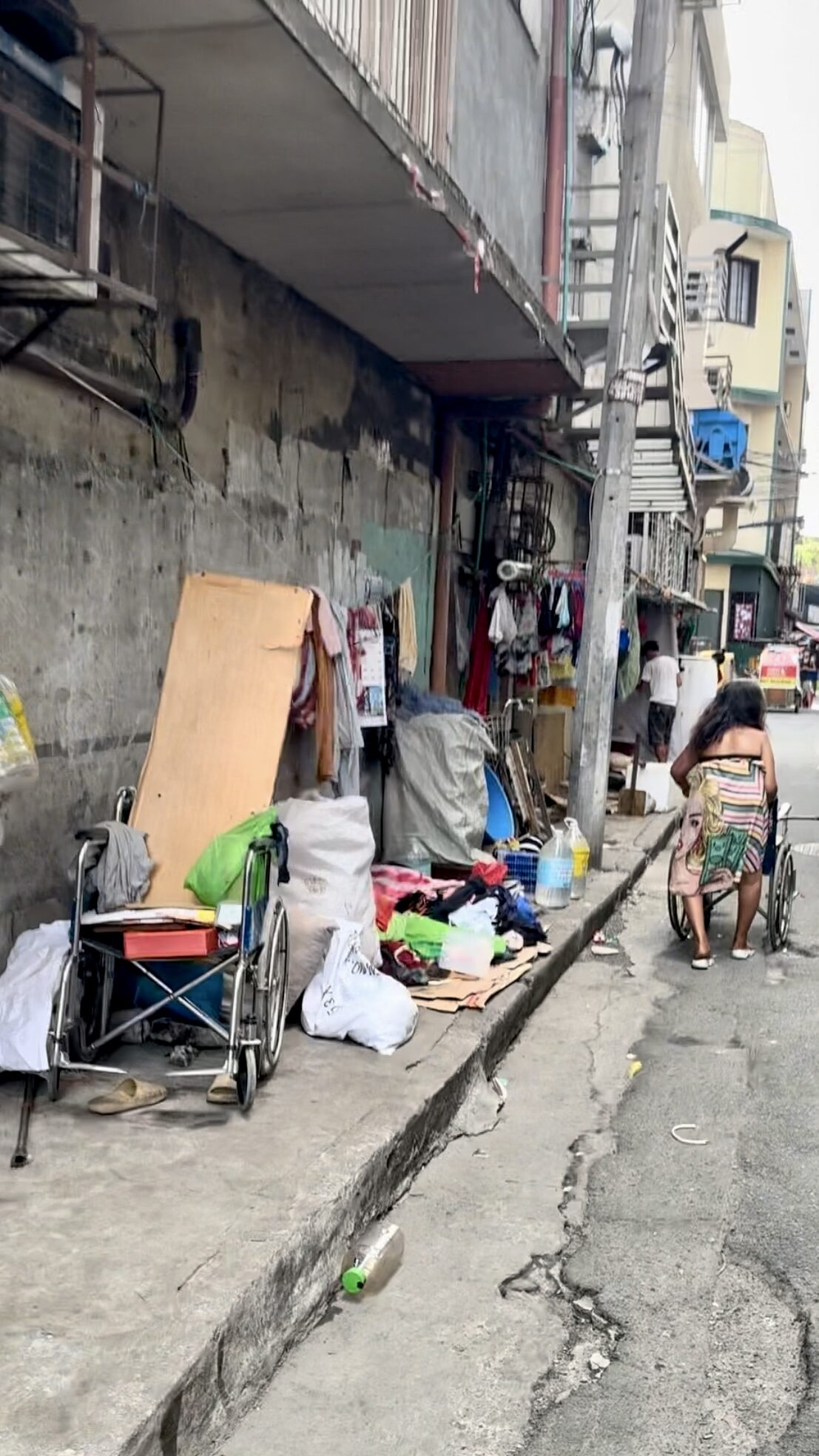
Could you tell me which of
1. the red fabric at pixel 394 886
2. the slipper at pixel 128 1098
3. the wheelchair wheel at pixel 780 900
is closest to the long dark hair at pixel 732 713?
the wheelchair wheel at pixel 780 900

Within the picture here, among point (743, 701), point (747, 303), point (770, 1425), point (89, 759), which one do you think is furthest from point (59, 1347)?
point (747, 303)

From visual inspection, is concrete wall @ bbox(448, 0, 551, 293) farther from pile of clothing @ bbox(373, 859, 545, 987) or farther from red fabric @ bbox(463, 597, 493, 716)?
pile of clothing @ bbox(373, 859, 545, 987)

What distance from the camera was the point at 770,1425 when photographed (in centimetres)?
304

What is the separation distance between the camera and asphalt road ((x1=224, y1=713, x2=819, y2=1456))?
3037mm

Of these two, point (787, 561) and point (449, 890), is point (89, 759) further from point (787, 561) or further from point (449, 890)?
point (787, 561)

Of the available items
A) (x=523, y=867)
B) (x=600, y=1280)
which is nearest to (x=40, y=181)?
(x=600, y=1280)

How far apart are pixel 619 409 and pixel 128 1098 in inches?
273

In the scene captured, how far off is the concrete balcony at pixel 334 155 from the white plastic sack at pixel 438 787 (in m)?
2.64

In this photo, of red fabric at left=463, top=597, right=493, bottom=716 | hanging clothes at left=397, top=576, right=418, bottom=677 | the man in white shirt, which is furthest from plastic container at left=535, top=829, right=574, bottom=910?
the man in white shirt

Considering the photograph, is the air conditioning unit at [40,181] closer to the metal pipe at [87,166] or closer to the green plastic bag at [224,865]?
the metal pipe at [87,166]

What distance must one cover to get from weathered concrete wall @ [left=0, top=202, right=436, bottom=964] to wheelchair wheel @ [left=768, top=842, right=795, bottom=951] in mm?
3452

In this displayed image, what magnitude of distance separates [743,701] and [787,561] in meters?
52.7

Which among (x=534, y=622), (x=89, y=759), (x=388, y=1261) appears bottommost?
(x=388, y=1261)

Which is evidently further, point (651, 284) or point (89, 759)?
point (651, 284)
